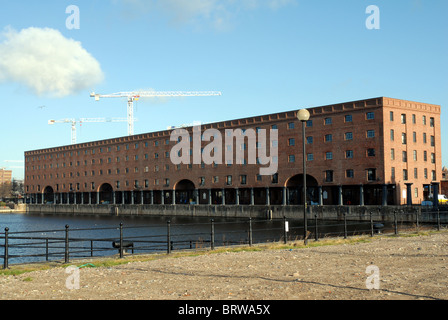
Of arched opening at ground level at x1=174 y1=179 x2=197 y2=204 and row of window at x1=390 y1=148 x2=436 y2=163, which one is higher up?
row of window at x1=390 y1=148 x2=436 y2=163

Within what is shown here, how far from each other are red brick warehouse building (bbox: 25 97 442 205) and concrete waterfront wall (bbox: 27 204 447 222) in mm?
2014

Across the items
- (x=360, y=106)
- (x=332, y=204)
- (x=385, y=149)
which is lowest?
(x=332, y=204)

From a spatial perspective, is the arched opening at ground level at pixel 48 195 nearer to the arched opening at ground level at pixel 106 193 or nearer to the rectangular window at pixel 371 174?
the arched opening at ground level at pixel 106 193

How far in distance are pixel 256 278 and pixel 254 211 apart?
245 feet

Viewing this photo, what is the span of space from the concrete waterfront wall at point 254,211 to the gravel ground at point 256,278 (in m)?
32.3

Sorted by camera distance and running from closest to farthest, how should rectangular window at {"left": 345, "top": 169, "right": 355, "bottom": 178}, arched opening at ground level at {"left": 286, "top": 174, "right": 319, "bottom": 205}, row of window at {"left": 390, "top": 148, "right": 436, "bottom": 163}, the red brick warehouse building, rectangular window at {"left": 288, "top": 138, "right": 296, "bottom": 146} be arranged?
row of window at {"left": 390, "top": 148, "right": 436, "bottom": 163} < the red brick warehouse building < rectangular window at {"left": 345, "top": 169, "right": 355, "bottom": 178} < rectangular window at {"left": 288, "top": 138, "right": 296, "bottom": 146} < arched opening at ground level at {"left": 286, "top": 174, "right": 319, "bottom": 205}

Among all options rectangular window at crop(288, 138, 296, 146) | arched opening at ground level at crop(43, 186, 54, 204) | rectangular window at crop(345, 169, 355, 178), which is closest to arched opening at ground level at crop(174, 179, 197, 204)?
rectangular window at crop(288, 138, 296, 146)

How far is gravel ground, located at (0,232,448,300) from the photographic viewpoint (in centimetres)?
979

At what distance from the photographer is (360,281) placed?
36.3ft

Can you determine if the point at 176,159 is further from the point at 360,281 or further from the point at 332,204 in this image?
the point at 360,281

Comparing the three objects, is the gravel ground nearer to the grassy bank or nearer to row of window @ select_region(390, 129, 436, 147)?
the grassy bank
